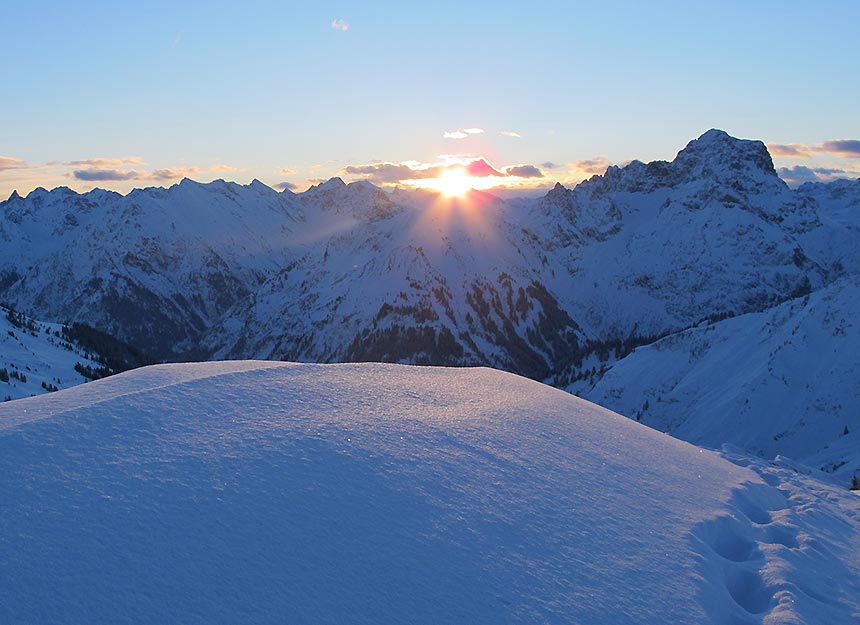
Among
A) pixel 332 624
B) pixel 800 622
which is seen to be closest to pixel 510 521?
pixel 332 624

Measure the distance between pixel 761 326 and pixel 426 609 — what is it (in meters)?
59.1

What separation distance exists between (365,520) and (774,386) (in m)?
43.8

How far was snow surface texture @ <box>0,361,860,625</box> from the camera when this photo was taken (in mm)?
6465

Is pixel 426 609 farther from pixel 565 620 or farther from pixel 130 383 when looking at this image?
pixel 130 383

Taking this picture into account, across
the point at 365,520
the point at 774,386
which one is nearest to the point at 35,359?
the point at 365,520

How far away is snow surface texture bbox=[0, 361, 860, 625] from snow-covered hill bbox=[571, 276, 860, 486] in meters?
20.5

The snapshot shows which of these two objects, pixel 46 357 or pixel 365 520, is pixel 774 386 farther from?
pixel 46 357

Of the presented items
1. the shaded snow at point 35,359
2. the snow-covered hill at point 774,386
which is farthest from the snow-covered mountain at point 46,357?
the snow-covered hill at point 774,386

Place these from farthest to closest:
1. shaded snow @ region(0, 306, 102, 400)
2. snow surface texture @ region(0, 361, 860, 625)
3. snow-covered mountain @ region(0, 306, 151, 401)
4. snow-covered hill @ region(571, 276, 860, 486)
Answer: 1. snow-covered hill @ region(571, 276, 860, 486)
2. snow-covered mountain @ region(0, 306, 151, 401)
3. shaded snow @ region(0, 306, 102, 400)
4. snow surface texture @ region(0, 361, 860, 625)

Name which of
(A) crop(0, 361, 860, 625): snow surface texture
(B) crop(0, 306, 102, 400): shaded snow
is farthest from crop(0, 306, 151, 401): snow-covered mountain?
(A) crop(0, 361, 860, 625): snow surface texture

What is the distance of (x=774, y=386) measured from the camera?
44031 millimetres

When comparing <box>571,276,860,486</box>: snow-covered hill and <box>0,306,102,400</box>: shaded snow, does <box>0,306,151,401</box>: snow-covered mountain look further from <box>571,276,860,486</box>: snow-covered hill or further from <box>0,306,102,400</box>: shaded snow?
<box>571,276,860,486</box>: snow-covered hill

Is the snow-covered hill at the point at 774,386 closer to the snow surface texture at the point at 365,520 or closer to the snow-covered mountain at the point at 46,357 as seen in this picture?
the snow surface texture at the point at 365,520

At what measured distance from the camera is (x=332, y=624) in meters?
6.15
